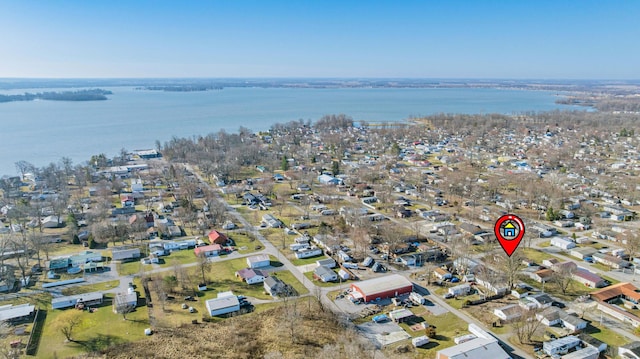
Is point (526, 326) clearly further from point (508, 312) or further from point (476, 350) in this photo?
point (476, 350)

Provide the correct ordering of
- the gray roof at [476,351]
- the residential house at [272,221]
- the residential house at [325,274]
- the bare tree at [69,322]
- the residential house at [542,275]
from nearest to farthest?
the gray roof at [476,351] → the bare tree at [69,322] → the residential house at [542,275] → the residential house at [325,274] → the residential house at [272,221]

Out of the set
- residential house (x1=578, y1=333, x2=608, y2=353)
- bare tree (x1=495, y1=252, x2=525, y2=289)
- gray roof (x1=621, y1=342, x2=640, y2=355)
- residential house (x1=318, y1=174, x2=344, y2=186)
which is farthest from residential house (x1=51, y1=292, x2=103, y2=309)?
residential house (x1=318, y1=174, x2=344, y2=186)

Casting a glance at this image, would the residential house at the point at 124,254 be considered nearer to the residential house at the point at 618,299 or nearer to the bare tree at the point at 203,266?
the bare tree at the point at 203,266

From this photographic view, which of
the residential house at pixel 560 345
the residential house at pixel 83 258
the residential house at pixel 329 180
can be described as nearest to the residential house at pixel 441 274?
the residential house at pixel 560 345

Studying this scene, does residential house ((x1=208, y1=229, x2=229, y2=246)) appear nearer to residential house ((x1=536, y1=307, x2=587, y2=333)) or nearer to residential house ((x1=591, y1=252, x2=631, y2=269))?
residential house ((x1=536, y1=307, x2=587, y2=333))

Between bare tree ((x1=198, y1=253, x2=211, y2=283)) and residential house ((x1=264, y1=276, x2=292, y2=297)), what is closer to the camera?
residential house ((x1=264, y1=276, x2=292, y2=297))

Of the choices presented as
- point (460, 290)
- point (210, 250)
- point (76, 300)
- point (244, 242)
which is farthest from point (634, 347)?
point (76, 300)
